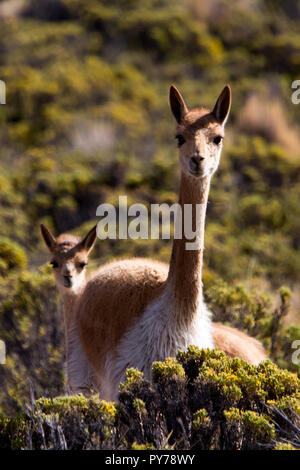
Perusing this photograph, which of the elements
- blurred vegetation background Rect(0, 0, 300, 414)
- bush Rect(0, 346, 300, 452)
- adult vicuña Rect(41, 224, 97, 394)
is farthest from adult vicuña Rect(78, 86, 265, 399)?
blurred vegetation background Rect(0, 0, 300, 414)

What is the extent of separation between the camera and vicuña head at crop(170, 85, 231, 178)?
3707 millimetres

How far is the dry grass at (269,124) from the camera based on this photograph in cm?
1445

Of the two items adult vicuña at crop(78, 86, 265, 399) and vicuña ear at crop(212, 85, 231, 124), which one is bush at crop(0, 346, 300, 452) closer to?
adult vicuña at crop(78, 86, 265, 399)

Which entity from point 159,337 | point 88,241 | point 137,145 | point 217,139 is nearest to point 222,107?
point 217,139

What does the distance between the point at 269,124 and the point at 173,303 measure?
11867 mm

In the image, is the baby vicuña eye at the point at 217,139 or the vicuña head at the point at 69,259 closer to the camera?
the baby vicuña eye at the point at 217,139

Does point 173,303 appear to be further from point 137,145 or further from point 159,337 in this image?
point 137,145

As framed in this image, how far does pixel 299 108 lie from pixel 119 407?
14859 millimetres

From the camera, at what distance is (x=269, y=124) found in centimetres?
1491

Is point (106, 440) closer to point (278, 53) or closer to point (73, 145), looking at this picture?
point (73, 145)

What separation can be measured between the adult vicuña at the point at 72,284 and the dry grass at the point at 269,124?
998cm

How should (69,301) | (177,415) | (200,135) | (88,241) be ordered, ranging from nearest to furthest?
(177,415) < (200,135) < (69,301) < (88,241)

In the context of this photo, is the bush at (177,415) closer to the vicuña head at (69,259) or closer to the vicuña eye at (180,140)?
the vicuña eye at (180,140)

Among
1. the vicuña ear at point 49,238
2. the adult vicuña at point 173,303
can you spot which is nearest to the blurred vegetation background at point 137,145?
the vicuña ear at point 49,238
